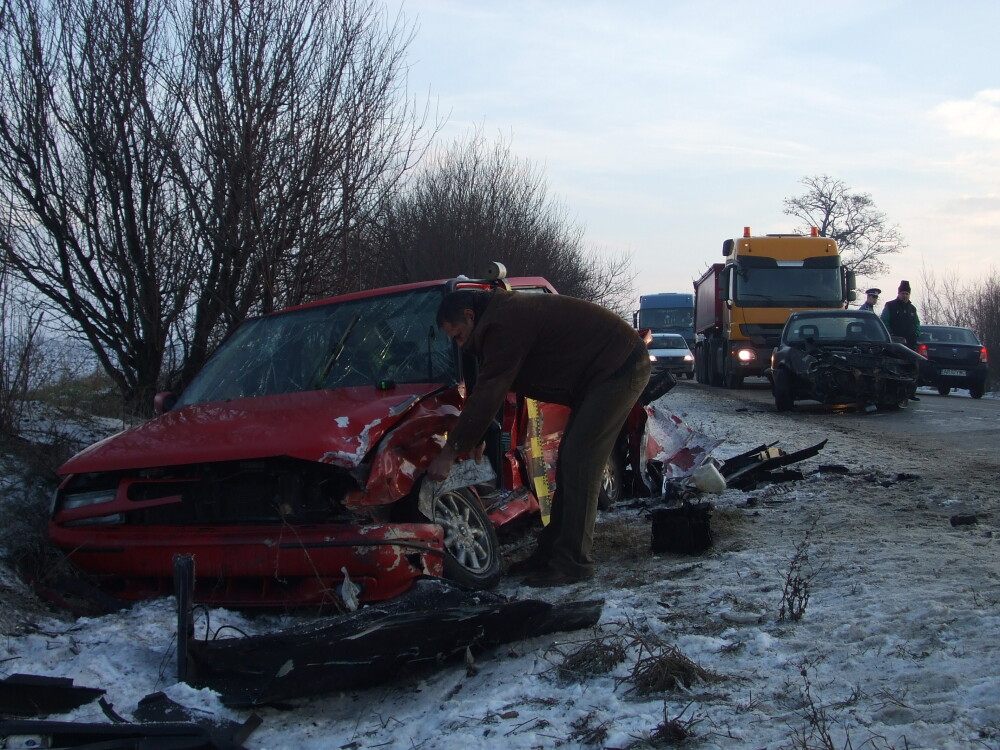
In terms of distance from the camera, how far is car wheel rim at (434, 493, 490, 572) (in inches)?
177

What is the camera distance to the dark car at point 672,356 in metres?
28.6

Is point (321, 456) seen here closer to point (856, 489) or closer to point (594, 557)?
point (594, 557)

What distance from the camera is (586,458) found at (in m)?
4.86

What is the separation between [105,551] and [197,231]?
15.8ft

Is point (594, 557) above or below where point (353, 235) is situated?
below

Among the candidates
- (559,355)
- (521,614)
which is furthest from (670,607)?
(559,355)

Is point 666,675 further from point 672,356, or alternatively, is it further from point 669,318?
point 669,318

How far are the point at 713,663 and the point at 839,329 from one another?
13133 millimetres

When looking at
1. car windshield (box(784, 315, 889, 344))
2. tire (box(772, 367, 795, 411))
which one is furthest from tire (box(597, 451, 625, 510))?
car windshield (box(784, 315, 889, 344))

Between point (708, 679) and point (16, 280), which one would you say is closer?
point (708, 679)

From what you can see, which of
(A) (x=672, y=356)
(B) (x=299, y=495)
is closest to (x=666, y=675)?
(B) (x=299, y=495)

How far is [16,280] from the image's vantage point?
7.56 m

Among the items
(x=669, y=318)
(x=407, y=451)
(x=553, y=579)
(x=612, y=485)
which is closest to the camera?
(x=407, y=451)

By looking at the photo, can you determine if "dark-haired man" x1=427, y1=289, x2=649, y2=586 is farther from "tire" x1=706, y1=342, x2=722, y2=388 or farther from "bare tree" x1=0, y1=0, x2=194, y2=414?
"tire" x1=706, y1=342, x2=722, y2=388
